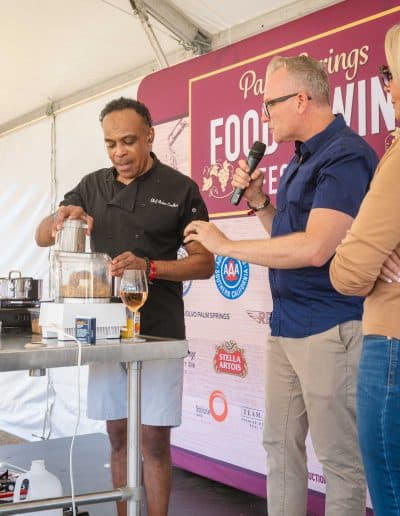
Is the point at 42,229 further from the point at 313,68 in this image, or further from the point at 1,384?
the point at 1,384

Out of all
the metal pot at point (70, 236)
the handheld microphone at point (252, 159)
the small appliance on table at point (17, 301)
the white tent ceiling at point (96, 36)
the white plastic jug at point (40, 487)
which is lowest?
the white plastic jug at point (40, 487)

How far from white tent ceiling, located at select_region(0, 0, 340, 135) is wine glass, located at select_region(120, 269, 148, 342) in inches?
70.3

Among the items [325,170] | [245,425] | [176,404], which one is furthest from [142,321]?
[245,425]

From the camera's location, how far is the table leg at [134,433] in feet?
5.34

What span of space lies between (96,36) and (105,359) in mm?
2713

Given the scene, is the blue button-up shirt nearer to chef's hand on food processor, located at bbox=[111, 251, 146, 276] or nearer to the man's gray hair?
the man's gray hair

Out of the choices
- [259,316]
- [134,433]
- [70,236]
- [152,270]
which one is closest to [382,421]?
[134,433]

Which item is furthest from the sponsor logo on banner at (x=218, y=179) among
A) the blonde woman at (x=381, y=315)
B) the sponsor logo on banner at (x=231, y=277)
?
the blonde woman at (x=381, y=315)

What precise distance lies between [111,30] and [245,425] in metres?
2.30

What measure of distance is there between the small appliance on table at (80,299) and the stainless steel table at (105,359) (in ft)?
0.14

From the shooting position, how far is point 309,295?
5.47 feet

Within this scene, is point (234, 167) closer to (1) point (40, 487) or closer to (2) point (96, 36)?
(2) point (96, 36)

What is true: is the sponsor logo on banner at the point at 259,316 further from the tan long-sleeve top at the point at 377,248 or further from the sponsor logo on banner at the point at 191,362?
the tan long-sleeve top at the point at 377,248

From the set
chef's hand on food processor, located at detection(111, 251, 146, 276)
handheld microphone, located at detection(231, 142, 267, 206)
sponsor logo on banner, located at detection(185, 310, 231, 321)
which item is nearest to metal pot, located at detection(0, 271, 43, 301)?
chef's hand on food processor, located at detection(111, 251, 146, 276)
